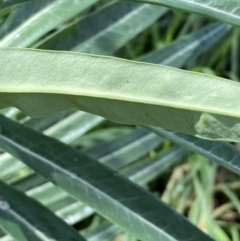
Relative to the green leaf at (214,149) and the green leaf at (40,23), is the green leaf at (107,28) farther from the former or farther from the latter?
the green leaf at (214,149)

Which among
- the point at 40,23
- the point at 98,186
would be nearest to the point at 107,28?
the point at 40,23

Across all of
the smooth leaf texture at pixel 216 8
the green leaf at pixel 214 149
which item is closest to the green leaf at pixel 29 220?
the green leaf at pixel 214 149

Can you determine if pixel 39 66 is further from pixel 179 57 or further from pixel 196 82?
pixel 179 57

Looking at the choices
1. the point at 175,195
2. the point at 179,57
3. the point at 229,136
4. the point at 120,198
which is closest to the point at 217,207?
the point at 175,195

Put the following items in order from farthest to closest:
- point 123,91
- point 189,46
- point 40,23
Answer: point 189,46
point 40,23
point 123,91

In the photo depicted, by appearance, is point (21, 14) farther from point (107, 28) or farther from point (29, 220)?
point (29, 220)

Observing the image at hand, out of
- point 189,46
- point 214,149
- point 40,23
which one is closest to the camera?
→ point 214,149
